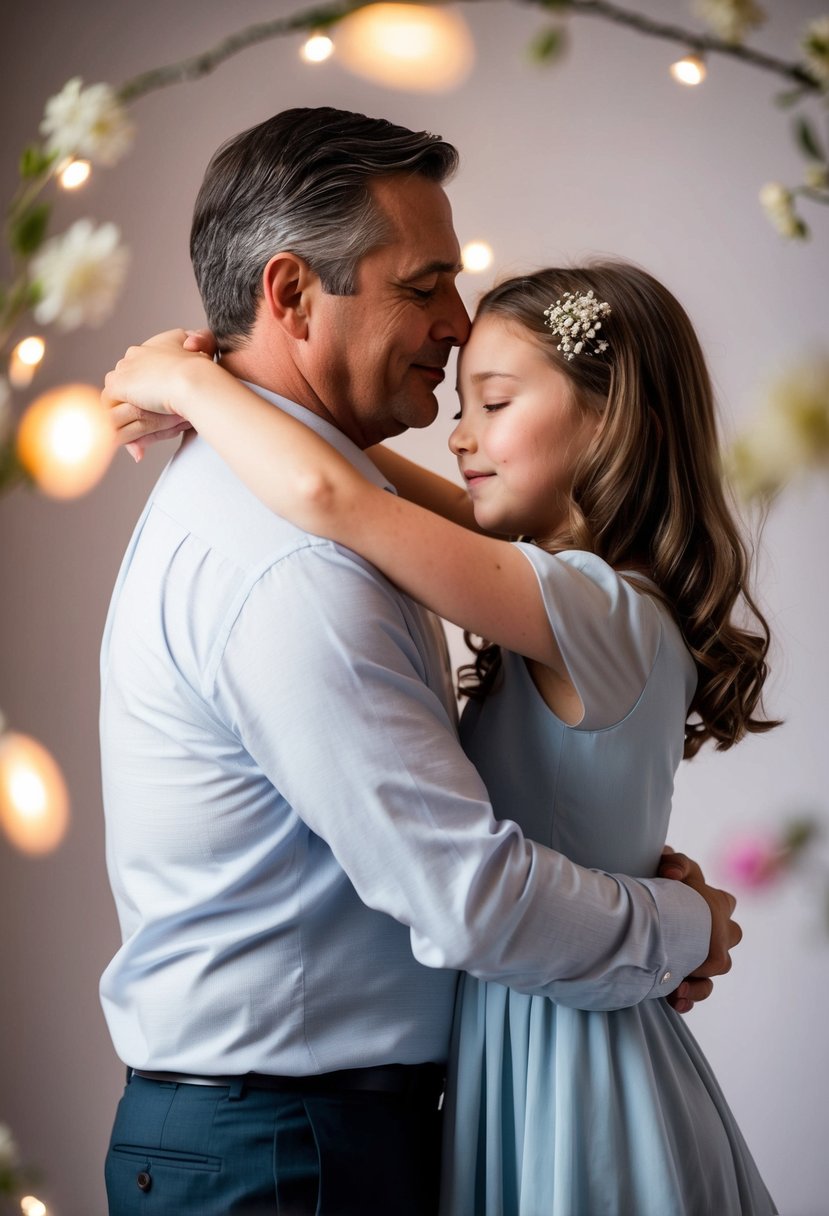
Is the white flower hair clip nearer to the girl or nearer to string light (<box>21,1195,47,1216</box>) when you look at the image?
the girl

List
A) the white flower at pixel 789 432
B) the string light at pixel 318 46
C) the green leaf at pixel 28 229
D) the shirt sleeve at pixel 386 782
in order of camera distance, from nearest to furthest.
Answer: the white flower at pixel 789 432 < the green leaf at pixel 28 229 < the shirt sleeve at pixel 386 782 < the string light at pixel 318 46

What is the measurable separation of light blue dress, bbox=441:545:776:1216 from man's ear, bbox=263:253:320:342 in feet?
1.34

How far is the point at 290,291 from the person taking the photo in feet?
4.69

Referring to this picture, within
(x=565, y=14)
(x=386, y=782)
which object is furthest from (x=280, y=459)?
(x=565, y=14)

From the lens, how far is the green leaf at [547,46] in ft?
1.21

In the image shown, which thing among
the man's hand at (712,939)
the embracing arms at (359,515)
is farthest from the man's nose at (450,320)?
the man's hand at (712,939)

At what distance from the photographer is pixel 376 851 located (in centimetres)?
110

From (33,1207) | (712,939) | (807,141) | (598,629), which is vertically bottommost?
(33,1207)

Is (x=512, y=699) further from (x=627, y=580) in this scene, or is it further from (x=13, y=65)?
(x=13, y=65)

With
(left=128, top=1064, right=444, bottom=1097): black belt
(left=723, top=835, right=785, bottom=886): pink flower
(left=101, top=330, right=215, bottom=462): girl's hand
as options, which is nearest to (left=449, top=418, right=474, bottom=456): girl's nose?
(left=101, top=330, right=215, bottom=462): girl's hand

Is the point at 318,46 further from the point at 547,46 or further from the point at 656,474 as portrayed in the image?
the point at 547,46

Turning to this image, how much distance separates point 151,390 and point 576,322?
0.56 metres

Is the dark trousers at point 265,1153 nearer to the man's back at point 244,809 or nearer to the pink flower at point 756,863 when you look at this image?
the man's back at point 244,809

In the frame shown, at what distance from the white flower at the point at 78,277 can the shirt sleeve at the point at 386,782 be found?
0.71 m
